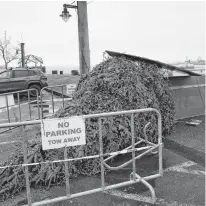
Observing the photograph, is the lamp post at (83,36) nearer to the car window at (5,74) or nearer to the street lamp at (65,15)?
the street lamp at (65,15)

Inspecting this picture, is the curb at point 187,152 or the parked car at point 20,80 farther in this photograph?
the parked car at point 20,80

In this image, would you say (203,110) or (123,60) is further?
(203,110)

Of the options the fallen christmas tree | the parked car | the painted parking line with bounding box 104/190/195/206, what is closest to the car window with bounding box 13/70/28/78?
the parked car

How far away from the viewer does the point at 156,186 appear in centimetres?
348

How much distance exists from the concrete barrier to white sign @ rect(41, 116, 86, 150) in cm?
491

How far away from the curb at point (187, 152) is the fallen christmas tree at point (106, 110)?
39 centimetres

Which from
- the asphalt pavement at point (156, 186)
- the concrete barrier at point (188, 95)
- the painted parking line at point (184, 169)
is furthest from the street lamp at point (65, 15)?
the painted parking line at point (184, 169)

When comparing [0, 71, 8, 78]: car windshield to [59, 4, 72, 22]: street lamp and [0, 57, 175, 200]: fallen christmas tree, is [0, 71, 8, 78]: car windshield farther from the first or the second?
[0, 57, 175, 200]: fallen christmas tree

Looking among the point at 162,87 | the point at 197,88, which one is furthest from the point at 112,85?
the point at 197,88

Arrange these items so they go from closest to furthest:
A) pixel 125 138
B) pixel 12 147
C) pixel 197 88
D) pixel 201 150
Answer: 1. pixel 125 138
2. pixel 201 150
3. pixel 12 147
4. pixel 197 88

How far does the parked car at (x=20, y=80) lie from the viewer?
1329cm

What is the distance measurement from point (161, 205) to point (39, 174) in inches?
71.4

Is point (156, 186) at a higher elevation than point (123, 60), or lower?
lower

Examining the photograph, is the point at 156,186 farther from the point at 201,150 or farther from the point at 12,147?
the point at 12,147
